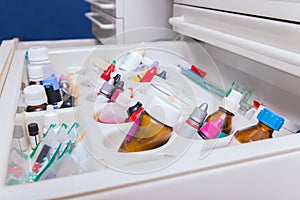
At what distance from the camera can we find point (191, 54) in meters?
0.84

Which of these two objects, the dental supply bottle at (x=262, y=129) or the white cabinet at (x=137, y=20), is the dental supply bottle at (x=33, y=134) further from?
the white cabinet at (x=137, y=20)

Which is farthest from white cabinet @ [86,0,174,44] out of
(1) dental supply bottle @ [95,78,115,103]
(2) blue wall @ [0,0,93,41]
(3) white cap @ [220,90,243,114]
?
(2) blue wall @ [0,0,93,41]

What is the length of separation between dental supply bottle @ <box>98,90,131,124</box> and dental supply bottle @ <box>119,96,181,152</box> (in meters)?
0.08

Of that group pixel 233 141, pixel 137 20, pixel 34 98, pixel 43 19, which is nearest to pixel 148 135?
pixel 233 141

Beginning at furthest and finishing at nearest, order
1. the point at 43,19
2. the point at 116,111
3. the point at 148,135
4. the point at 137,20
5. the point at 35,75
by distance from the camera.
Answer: the point at 43,19 < the point at 137,20 < the point at 35,75 < the point at 116,111 < the point at 148,135

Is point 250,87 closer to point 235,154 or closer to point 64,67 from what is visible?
point 235,154

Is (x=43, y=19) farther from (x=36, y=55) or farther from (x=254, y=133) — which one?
(x=254, y=133)

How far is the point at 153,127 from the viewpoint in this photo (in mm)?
392

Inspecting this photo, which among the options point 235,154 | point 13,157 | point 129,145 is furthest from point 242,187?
point 13,157

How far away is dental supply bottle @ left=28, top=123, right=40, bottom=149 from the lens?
0.47 metres

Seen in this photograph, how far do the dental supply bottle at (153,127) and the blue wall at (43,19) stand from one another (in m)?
1.46

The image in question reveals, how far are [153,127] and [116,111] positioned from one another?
0.14 meters

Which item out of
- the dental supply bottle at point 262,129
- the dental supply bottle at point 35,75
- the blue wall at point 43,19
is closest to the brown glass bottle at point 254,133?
the dental supply bottle at point 262,129

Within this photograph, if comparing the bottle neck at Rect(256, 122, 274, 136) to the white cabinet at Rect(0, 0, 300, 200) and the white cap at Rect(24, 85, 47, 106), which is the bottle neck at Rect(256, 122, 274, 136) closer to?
the white cabinet at Rect(0, 0, 300, 200)
